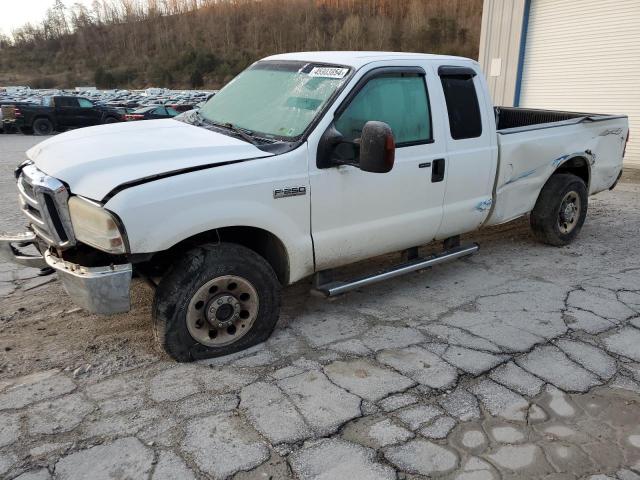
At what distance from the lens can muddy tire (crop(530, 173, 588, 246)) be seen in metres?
5.62

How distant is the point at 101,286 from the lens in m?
3.03

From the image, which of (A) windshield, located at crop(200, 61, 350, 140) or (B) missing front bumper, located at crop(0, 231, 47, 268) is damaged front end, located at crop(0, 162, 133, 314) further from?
(A) windshield, located at crop(200, 61, 350, 140)

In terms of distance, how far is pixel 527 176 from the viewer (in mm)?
5234

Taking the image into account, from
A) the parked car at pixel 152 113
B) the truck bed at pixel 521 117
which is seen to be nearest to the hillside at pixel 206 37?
the parked car at pixel 152 113

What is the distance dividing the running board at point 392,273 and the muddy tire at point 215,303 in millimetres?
413

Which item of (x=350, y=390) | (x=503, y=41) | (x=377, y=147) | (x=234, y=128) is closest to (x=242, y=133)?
(x=234, y=128)

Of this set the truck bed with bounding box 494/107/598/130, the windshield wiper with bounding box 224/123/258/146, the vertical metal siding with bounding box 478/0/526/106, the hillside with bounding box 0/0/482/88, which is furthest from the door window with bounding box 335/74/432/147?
the hillside with bounding box 0/0/482/88

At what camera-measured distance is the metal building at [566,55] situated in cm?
1120

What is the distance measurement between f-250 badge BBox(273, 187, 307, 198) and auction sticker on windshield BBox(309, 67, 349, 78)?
0.92 m

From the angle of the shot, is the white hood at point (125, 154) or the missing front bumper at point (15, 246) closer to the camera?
the white hood at point (125, 154)

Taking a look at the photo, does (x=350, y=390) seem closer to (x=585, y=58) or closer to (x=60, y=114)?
(x=585, y=58)

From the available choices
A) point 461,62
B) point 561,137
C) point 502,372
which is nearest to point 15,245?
point 502,372

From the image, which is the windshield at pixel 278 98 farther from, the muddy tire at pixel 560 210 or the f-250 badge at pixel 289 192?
the muddy tire at pixel 560 210

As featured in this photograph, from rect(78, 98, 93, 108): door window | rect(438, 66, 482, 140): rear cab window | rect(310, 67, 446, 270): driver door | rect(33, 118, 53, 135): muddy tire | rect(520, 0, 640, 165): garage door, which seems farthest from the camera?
rect(78, 98, 93, 108): door window
